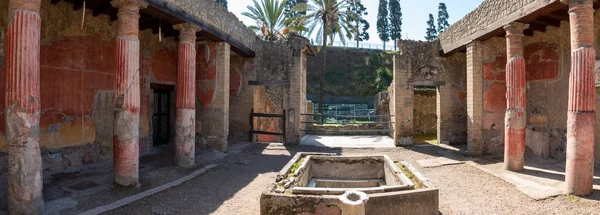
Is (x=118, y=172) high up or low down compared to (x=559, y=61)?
down

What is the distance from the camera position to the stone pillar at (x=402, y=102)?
459 inches

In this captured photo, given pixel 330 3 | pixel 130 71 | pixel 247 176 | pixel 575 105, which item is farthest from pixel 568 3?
pixel 330 3

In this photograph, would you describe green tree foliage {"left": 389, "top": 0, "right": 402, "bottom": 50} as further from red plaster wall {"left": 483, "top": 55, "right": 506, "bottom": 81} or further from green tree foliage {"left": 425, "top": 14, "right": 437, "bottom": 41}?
red plaster wall {"left": 483, "top": 55, "right": 506, "bottom": 81}

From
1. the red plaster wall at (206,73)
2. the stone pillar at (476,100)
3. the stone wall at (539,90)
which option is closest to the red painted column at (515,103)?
the stone wall at (539,90)

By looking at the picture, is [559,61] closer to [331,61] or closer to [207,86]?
[207,86]

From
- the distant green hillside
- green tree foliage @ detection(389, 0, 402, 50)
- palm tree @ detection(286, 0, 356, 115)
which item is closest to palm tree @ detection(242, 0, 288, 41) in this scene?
palm tree @ detection(286, 0, 356, 115)

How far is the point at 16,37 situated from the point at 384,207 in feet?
16.8

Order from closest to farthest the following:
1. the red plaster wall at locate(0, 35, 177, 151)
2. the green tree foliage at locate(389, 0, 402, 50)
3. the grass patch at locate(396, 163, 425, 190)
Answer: the grass patch at locate(396, 163, 425, 190)
the red plaster wall at locate(0, 35, 177, 151)
the green tree foliage at locate(389, 0, 402, 50)

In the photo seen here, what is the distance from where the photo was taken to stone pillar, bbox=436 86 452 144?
11727 millimetres

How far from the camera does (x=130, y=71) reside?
5984 mm

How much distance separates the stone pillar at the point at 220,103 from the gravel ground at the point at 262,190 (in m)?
1.38

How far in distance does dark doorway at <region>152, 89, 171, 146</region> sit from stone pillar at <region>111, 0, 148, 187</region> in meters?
3.96

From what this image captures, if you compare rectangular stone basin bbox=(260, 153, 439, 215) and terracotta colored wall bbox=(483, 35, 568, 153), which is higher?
terracotta colored wall bbox=(483, 35, 568, 153)

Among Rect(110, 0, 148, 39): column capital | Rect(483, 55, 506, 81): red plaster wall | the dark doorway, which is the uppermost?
Rect(110, 0, 148, 39): column capital
